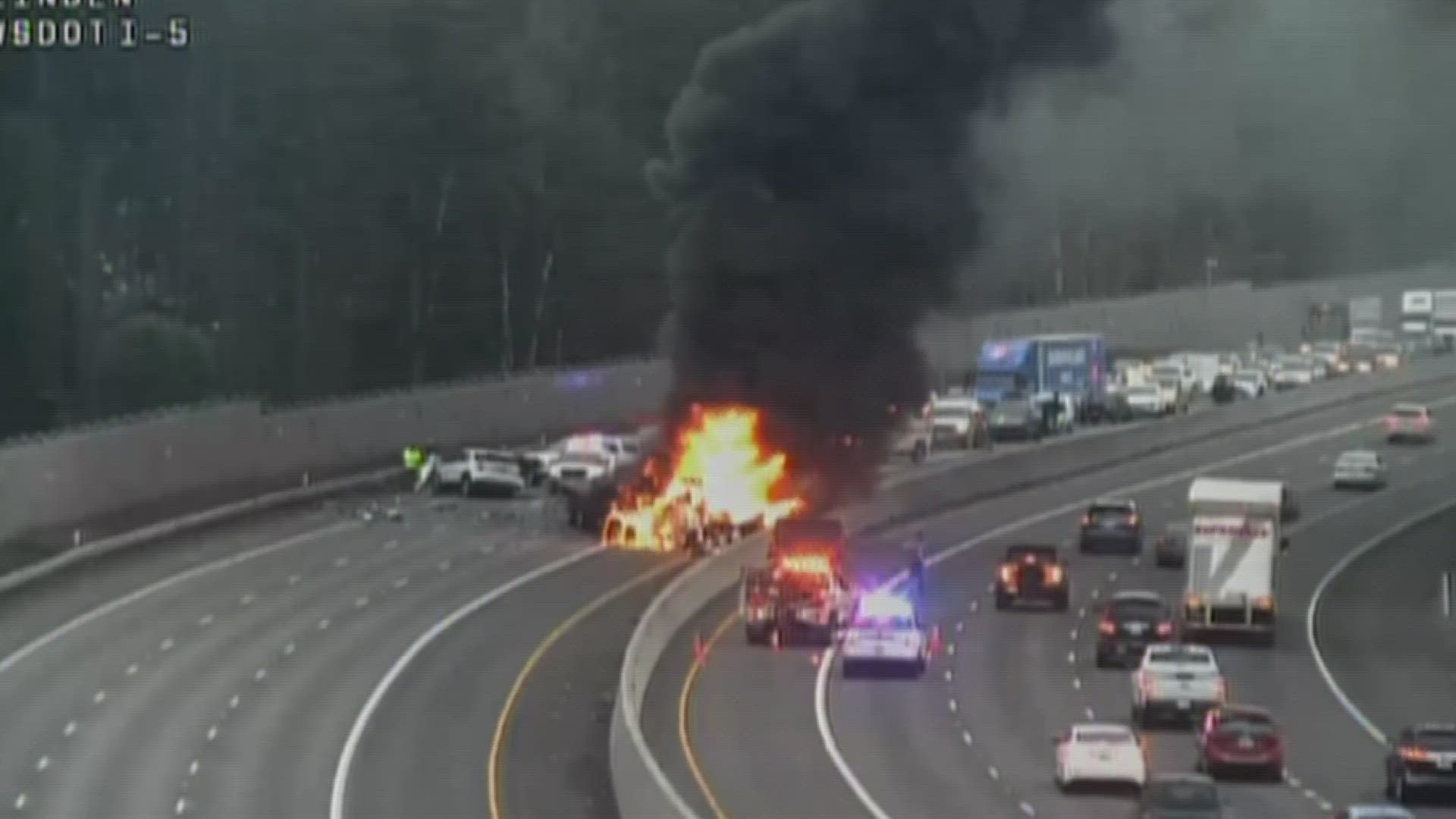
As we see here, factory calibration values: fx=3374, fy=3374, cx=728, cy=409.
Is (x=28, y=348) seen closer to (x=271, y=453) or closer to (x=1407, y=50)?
(x=271, y=453)

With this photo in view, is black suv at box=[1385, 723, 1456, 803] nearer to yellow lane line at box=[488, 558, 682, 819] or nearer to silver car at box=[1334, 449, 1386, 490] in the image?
yellow lane line at box=[488, 558, 682, 819]

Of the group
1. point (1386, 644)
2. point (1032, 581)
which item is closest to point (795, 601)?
point (1032, 581)

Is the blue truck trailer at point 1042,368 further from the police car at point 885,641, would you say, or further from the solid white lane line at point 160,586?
the police car at point 885,641

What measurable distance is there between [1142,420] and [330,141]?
983 inches

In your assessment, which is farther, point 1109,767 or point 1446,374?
point 1446,374

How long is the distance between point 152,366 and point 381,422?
735 centimetres

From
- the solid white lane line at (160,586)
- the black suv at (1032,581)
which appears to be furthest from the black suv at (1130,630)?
the solid white lane line at (160,586)

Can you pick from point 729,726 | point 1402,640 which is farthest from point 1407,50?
point 729,726

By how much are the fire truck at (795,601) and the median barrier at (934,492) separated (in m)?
1.52

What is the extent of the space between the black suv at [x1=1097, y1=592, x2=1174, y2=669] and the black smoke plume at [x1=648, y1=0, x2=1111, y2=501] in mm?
13597

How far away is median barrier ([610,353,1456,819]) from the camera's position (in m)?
40.9

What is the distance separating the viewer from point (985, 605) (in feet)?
211

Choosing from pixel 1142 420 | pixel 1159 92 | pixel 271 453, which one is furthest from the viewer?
pixel 1142 420

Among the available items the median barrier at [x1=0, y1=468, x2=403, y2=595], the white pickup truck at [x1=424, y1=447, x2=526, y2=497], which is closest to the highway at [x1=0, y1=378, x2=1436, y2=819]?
the median barrier at [x1=0, y1=468, x2=403, y2=595]
